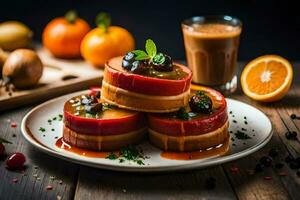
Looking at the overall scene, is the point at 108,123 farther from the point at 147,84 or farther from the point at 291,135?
the point at 291,135

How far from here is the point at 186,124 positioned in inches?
102

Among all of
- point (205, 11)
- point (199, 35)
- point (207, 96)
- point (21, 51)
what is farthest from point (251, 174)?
point (205, 11)

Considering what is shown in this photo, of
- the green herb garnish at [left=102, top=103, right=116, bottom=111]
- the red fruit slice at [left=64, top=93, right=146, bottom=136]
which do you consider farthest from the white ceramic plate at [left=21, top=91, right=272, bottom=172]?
the green herb garnish at [left=102, top=103, right=116, bottom=111]

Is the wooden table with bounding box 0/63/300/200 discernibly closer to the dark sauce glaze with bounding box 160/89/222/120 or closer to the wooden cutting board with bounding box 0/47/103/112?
the dark sauce glaze with bounding box 160/89/222/120

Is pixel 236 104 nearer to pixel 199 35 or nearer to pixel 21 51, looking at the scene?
pixel 199 35

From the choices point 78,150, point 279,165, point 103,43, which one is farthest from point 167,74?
point 103,43

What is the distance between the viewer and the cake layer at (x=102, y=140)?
2633 mm

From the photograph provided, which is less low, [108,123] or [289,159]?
[108,123]

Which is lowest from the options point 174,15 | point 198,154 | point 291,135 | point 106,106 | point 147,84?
point 174,15

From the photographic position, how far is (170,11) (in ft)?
15.4

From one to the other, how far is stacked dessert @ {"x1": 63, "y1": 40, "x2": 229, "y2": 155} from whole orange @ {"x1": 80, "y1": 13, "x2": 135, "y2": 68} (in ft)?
3.78

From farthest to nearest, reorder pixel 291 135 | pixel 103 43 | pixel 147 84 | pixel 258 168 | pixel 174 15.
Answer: pixel 174 15 → pixel 103 43 → pixel 291 135 → pixel 147 84 → pixel 258 168

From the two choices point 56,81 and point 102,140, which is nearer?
point 102,140

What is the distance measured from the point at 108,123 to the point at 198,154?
1.39 ft
